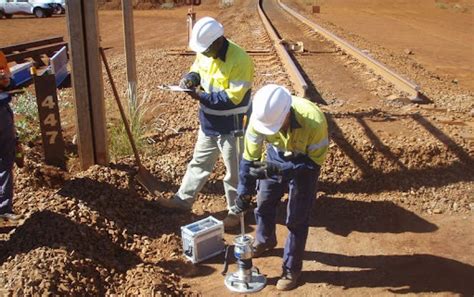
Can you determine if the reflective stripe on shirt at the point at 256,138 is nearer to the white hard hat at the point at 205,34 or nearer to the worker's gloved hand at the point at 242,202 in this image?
the worker's gloved hand at the point at 242,202

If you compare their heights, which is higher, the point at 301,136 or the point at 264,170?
the point at 301,136

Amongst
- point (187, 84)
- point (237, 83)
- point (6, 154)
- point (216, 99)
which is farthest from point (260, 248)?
point (6, 154)

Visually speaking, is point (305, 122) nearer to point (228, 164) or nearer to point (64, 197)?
point (228, 164)

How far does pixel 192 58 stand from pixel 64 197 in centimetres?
933

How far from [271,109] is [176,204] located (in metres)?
2.21

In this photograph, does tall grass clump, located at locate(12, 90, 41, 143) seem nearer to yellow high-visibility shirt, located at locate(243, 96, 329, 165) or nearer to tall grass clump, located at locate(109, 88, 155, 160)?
tall grass clump, located at locate(109, 88, 155, 160)

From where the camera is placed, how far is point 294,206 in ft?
14.3

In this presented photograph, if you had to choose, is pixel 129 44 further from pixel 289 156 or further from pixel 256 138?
pixel 289 156

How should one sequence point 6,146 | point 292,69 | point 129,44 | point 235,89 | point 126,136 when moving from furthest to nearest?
point 292,69 < point 129,44 < point 126,136 < point 6,146 < point 235,89

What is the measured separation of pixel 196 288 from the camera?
462cm

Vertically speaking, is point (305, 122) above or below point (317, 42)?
above

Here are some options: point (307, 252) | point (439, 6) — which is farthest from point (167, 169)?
point (439, 6)

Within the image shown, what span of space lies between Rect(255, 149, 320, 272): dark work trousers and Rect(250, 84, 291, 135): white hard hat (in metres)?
0.48

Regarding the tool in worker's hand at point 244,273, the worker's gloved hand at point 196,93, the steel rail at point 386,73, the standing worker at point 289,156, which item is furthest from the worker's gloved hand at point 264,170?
the steel rail at point 386,73
